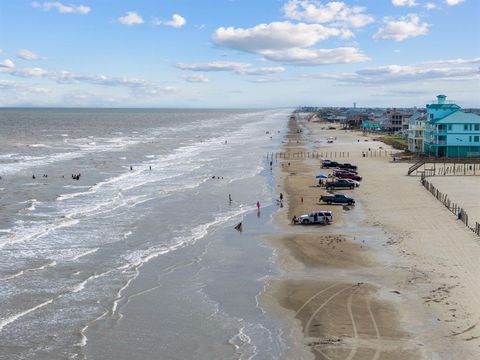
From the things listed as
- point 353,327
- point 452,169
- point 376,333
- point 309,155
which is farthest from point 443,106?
point 376,333

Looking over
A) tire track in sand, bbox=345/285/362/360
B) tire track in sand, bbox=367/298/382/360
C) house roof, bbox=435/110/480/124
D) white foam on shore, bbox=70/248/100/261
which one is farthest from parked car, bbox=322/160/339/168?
tire track in sand, bbox=367/298/382/360

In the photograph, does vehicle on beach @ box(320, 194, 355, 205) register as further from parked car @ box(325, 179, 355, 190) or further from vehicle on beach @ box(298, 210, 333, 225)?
parked car @ box(325, 179, 355, 190)

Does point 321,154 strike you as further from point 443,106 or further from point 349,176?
point 349,176

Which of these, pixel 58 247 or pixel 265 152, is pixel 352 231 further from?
pixel 265 152

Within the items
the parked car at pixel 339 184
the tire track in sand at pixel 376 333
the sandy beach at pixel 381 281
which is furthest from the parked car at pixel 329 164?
the tire track in sand at pixel 376 333

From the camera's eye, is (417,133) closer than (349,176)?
No

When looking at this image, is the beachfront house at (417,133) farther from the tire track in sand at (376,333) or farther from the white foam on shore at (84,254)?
the tire track in sand at (376,333)
